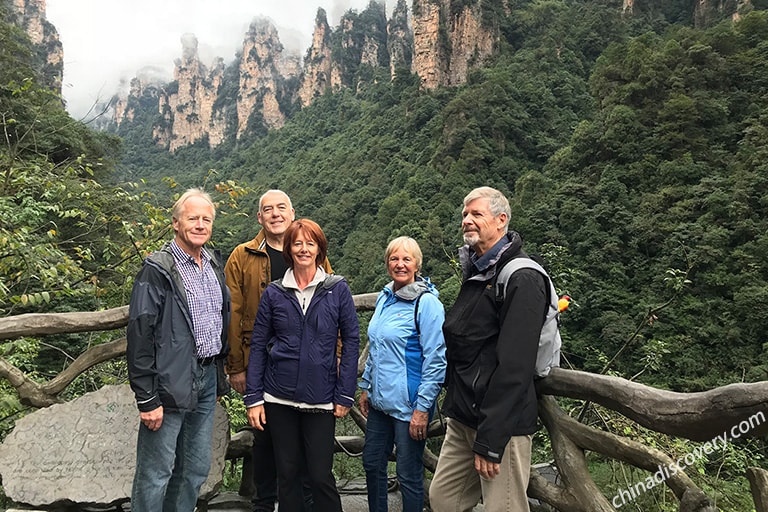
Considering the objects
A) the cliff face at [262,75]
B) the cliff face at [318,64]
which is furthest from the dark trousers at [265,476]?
the cliff face at [262,75]

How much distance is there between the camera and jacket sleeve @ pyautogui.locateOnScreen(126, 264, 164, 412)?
61.1 inches

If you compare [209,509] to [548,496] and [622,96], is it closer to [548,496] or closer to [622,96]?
[548,496]

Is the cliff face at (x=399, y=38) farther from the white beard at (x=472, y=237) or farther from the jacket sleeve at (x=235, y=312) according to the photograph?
the white beard at (x=472, y=237)

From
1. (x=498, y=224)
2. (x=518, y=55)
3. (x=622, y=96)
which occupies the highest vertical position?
(x=518, y=55)

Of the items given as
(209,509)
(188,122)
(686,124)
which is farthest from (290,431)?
(188,122)

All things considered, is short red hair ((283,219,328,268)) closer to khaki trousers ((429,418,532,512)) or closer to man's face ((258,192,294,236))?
man's face ((258,192,294,236))

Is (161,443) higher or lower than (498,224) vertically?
lower

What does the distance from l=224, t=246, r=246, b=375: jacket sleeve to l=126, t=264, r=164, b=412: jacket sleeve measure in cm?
41

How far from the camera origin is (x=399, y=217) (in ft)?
96.0

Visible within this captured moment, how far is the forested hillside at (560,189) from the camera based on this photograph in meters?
3.84

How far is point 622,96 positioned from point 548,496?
2773 cm

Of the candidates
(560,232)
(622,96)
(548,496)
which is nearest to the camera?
(548,496)

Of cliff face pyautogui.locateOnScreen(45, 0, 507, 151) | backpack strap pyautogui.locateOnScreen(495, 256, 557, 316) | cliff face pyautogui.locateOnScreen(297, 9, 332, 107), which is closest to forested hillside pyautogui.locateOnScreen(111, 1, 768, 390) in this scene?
backpack strap pyautogui.locateOnScreen(495, 256, 557, 316)

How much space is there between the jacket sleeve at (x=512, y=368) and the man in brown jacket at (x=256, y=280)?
894mm
